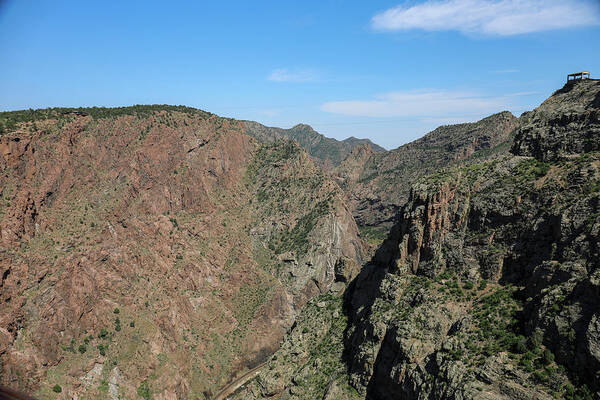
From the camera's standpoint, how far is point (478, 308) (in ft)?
152

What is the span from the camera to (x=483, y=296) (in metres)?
47.5

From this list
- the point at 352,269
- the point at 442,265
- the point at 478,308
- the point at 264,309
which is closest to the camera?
the point at 478,308

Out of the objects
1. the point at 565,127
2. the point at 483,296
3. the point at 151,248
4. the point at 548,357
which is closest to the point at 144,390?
the point at 151,248

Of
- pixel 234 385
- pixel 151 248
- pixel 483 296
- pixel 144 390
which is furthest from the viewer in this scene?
pixel 151 248

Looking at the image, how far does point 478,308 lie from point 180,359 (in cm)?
6771

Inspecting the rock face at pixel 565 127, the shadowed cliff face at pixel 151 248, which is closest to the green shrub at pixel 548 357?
the rock face at pixel 565 127

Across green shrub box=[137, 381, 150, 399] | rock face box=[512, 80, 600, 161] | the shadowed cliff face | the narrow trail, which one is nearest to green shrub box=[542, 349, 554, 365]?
rock face box=[512, 80, 600, 161]

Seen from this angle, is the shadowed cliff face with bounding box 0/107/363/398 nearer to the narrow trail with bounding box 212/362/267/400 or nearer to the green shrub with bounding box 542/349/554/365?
the narrow trail with bounding box 212/362/267/400

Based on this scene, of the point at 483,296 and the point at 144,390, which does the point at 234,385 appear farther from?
the point at 483,296

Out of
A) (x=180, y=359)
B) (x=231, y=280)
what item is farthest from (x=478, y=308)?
(x=231, y=280)

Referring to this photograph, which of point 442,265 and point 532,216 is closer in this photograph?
point 532,216

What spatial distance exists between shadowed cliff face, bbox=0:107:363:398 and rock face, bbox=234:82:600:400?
25624 millimetres

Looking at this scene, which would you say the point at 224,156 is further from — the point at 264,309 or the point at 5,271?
the point at 5,271

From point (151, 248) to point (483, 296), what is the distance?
78.9 meters
